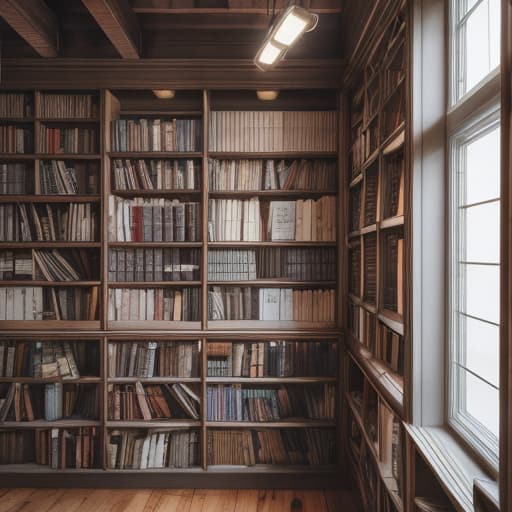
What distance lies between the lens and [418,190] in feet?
5.83

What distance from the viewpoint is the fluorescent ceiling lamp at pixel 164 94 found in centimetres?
331

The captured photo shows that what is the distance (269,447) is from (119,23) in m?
2.86

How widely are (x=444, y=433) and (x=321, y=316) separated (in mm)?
1559

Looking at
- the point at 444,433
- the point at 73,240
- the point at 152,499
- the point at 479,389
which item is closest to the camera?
the point at 479,389

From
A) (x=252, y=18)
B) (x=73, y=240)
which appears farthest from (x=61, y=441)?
(x=252, y=18)

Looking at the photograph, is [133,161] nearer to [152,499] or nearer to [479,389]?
[152,499]

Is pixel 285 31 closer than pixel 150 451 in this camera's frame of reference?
Yes

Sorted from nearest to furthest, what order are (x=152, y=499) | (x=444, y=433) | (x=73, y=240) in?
(x=444, y=433)
(x=152, y=499)
(x=73, y=240)

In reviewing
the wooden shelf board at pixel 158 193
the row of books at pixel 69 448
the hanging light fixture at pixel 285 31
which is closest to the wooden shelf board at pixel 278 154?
the wooden shelf board at pixel 158 193

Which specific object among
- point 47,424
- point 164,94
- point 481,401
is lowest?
point 47,424

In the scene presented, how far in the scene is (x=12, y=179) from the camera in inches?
128

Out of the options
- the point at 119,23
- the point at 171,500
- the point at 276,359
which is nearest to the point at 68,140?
the point at 119,23

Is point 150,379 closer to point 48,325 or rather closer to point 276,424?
point 48,325

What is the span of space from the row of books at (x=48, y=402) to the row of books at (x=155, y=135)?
67.8 inches
